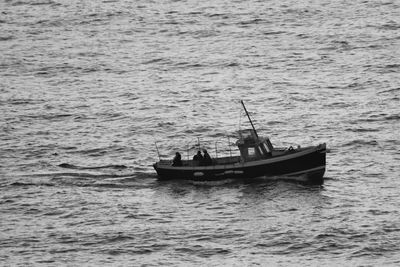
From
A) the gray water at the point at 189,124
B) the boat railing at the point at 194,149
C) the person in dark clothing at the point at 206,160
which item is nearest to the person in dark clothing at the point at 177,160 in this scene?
the gray water at the point at 189,124

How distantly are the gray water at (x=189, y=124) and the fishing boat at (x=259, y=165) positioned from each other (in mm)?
730

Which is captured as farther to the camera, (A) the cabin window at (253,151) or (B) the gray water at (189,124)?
(A) the cabin window at (253,151)

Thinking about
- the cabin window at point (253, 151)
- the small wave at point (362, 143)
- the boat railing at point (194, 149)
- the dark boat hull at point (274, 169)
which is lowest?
the boat railing at point (194, 149)

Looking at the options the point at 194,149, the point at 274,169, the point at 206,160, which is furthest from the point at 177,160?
the point at 194,149

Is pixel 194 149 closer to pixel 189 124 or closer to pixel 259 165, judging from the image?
pixel 189 124

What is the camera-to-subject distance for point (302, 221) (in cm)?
7162

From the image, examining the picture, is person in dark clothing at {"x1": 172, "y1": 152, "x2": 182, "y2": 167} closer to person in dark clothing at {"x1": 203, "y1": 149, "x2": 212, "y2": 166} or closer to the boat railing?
person in dark clothing at {"x1": 203, "y1": 149, "x2": 212, "y2": 166}

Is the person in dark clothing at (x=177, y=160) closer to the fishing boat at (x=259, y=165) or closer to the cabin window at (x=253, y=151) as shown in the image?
the fishing boat at (x=259, y=165)

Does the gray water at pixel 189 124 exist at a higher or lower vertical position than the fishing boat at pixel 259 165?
lower

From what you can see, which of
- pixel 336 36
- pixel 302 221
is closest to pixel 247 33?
pixel 336 36

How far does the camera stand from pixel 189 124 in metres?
96.4

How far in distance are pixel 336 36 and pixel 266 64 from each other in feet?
39.9

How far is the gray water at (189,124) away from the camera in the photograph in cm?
6938

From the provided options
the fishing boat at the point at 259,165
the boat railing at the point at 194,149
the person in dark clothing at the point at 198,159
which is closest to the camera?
the fishing boat at the point at 259,165
